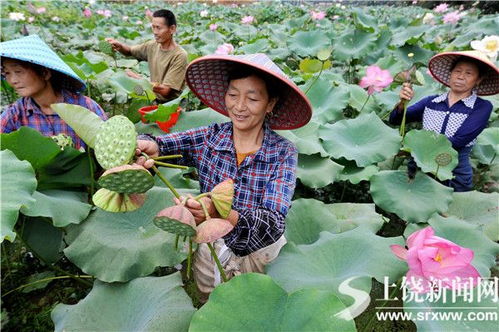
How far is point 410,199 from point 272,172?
1001mm

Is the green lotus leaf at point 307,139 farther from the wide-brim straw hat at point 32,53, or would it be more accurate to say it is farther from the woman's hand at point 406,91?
the wide-brim straw hat at point 32,53

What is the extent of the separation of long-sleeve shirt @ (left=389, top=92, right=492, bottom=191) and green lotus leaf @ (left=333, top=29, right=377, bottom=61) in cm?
179

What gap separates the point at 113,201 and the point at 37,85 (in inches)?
41.1

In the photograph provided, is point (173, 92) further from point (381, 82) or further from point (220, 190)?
point (220, 190)

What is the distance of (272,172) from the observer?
114 cm

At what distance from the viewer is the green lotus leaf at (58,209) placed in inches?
49.1

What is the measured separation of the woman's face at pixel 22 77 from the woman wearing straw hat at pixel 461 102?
1674 mm

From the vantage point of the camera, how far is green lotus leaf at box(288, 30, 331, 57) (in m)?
4.06

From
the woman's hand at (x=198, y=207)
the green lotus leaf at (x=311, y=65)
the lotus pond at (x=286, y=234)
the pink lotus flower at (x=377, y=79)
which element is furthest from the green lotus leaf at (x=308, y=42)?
the woman's hand at (x=198, y=207)

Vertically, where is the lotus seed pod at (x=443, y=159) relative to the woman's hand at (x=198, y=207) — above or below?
below

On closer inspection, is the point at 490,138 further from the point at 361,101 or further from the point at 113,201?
the point at 113,201

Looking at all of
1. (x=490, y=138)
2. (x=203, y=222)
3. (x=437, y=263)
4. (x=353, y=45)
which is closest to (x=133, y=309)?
(x=203, y=222)

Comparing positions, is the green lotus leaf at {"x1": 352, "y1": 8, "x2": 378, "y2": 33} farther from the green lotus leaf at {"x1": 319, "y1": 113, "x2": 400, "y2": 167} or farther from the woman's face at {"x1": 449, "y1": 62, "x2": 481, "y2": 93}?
the woman's face at {"x1": 449, "y1": 62, "x2": 481, "y2": 93}

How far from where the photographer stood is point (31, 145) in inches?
51.6
